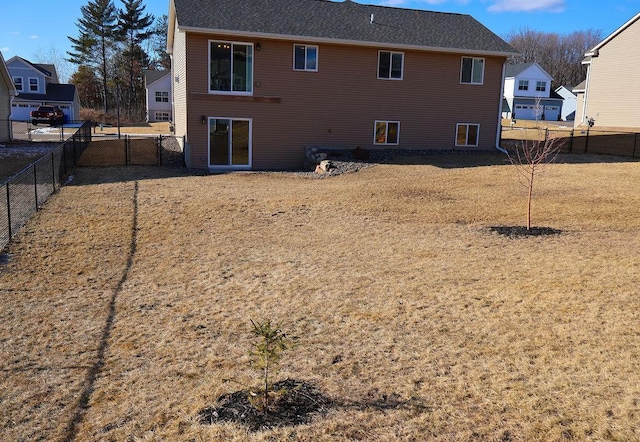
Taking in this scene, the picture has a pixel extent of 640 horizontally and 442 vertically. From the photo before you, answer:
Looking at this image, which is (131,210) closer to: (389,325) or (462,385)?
(389,325)

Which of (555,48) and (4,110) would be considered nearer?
(4,110)

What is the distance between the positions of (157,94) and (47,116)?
1248cm

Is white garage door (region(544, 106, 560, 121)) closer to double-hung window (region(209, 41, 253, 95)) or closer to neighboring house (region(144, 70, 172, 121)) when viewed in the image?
neighboring house (region(144, 70, 172, 121))

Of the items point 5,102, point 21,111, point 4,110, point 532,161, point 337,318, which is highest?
point 5,102

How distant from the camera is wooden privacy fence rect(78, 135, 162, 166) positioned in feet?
73.5

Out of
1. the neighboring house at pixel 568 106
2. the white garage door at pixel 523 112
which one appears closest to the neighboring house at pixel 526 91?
the white garage door at pixel 523 112

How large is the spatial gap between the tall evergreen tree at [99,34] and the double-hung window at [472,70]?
52.3 metres

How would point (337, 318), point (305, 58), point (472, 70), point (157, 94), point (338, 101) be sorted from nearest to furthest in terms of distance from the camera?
point (337, 318) → point (305, 58) → point (338, 101) → point (472, 70) → point (157, 94)

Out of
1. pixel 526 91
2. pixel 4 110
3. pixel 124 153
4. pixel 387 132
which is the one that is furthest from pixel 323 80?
pixel 526 91

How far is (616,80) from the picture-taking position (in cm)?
3622

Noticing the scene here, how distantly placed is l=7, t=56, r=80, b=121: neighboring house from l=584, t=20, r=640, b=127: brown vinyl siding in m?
47.7

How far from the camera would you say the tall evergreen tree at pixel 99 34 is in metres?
67.2

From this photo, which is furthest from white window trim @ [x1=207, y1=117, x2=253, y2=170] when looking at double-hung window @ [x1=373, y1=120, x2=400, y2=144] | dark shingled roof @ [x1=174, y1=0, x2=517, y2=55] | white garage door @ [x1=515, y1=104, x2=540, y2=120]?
white garage door @ [x1=515, y1=104, x2=540, y2=120]

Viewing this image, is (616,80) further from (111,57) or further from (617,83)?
(111,57)
